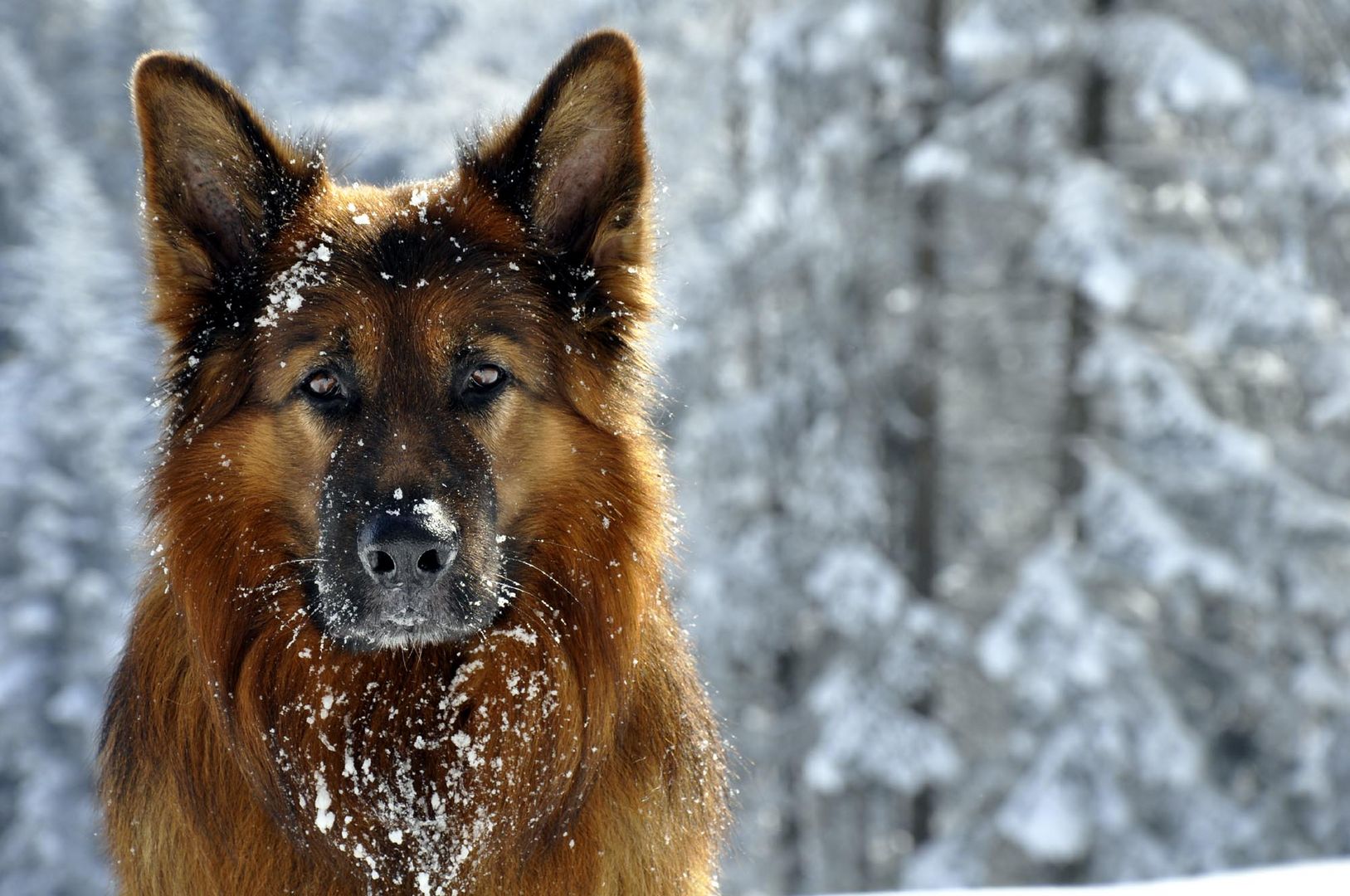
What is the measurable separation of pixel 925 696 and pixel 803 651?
2.16 metres

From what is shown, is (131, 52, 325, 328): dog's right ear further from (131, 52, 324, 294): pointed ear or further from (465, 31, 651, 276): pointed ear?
(465, 31, 651, 276): pointed ear

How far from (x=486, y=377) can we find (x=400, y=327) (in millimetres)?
271

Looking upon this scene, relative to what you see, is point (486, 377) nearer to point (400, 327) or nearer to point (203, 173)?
point (400, 327)

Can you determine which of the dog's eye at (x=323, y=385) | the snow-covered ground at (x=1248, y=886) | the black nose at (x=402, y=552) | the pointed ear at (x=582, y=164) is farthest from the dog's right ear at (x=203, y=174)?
the snow-covered ground at (x=1248, y=886)

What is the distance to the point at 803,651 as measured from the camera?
16609mm

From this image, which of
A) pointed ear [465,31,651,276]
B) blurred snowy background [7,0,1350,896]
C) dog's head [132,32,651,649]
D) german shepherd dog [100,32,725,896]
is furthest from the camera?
blurred snowy background [7,0,1350,896]

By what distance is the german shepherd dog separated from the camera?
127 inches

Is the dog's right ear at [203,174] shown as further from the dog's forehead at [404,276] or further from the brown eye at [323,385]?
the brown eye at [323,385]

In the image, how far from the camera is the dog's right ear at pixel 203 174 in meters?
3.26

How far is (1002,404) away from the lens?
19375 mm

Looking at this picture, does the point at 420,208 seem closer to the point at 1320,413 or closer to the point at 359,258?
the point at 359,258

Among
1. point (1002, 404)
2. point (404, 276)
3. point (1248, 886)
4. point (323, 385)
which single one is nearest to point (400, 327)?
point (404, 276)

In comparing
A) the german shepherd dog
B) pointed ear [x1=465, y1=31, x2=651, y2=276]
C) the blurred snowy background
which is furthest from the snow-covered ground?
the blurred snowy background

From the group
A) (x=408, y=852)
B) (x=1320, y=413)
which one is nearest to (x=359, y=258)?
(x=408, y=852)
